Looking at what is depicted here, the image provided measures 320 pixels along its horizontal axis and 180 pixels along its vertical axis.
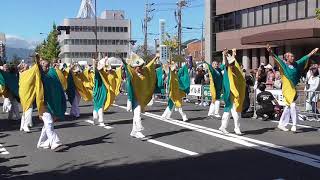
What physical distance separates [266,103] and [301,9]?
28.4 m

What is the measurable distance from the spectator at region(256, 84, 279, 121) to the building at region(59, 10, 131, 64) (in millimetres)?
113413

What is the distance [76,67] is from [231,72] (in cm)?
735

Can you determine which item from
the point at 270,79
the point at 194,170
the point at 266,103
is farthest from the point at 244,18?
the point at 194,170

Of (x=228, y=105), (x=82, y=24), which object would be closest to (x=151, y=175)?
(x=228, y=105)

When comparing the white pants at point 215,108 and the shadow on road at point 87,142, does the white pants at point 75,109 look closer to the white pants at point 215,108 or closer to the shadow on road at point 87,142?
the white pants at point 215,108

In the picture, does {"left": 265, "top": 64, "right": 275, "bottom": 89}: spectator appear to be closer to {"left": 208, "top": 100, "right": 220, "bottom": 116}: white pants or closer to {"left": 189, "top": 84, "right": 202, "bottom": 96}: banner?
{"left": 208, "top": 100, "right": 220, "bottom": 116}: white pants

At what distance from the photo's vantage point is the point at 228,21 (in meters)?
55.8

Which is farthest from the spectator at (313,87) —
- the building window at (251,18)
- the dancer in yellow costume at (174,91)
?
the building window at (251,18)

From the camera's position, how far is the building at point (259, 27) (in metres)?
39.0

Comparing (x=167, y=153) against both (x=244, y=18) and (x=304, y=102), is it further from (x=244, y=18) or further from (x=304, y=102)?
(x=244, y=18)

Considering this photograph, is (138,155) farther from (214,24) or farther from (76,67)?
(214,24)

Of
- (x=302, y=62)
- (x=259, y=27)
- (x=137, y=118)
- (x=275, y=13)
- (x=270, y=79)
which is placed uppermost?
(x=275, y=13)

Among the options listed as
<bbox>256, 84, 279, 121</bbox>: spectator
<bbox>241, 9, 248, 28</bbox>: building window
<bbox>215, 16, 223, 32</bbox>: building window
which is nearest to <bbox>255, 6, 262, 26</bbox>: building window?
<bbox>241, 9, 248, 28</bbox>: building window

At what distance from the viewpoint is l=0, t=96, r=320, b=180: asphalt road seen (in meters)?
8.59
